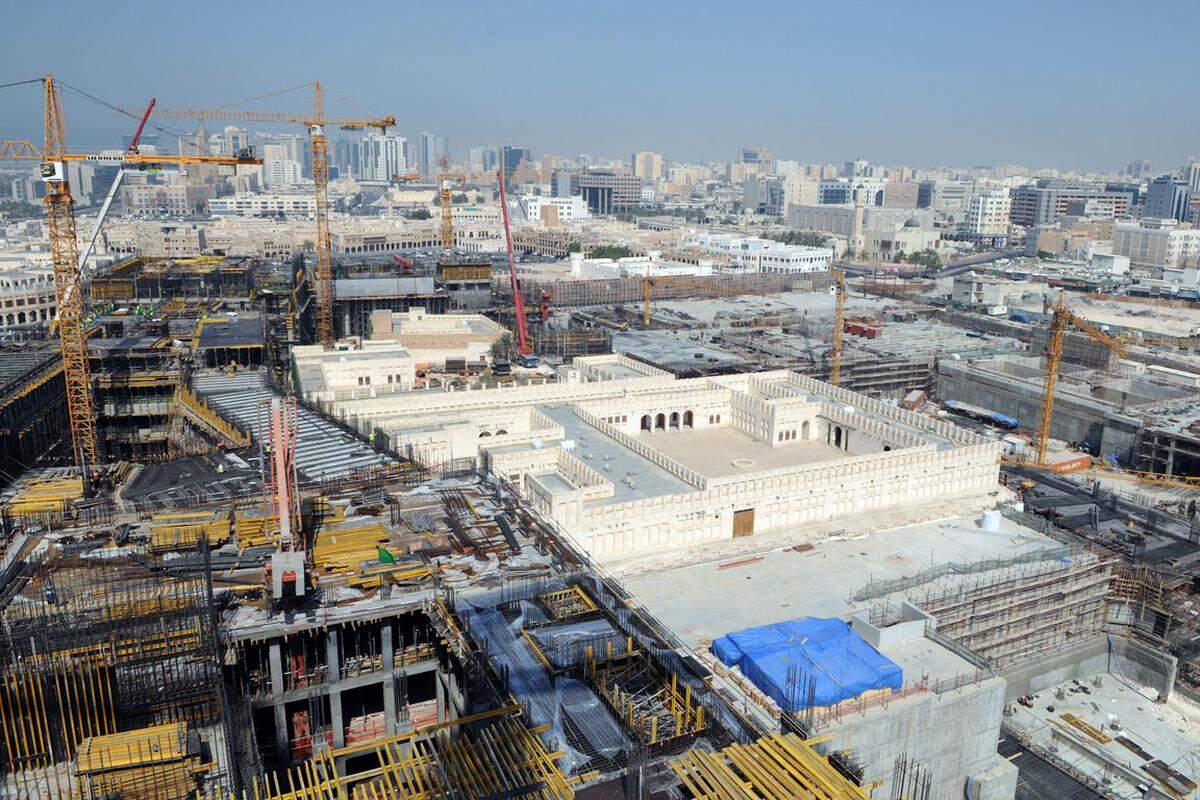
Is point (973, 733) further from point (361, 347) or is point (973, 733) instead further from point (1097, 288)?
point (1097, 288)

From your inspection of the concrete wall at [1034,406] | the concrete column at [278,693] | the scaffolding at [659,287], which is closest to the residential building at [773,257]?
the scaffolding at [659,287]

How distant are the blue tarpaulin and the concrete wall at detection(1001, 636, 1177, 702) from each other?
1221 cm

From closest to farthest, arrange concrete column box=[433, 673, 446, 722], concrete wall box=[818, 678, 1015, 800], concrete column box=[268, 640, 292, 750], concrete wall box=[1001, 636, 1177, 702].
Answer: concrete column box=[268, 640, 292, 750]
concrete wall box=[818, 678, 1015, 800]
concrete column box=[433, 673, 446, 722]
concrete wall box=[1001, 636, 1177, 702]

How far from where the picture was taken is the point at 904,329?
102m

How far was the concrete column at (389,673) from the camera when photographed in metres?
26.4

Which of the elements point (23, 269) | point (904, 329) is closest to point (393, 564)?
point (904, 329)

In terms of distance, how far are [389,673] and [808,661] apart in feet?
42.5

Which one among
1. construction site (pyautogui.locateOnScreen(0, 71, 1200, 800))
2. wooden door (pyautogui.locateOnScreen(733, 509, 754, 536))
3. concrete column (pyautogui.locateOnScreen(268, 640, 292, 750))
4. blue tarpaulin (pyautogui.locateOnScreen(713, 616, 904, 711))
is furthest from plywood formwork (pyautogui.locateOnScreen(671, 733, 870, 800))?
wooden door (pyautogui.locateOnScreen(733, 509, 754, 536))

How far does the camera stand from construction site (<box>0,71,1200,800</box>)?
70.4 ft

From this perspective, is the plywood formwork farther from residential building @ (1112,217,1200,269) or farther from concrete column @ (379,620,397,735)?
residential building @ (1112,217,1200,269)

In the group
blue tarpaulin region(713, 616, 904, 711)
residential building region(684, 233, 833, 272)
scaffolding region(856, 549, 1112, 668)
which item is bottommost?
scaffolding region(856, 549, 1112, 668)

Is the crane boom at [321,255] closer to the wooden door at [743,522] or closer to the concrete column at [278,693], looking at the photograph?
the wooden door at [743,522]

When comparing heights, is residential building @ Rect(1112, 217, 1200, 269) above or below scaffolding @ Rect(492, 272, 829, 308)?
above

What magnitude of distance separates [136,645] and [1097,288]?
139953 mm
